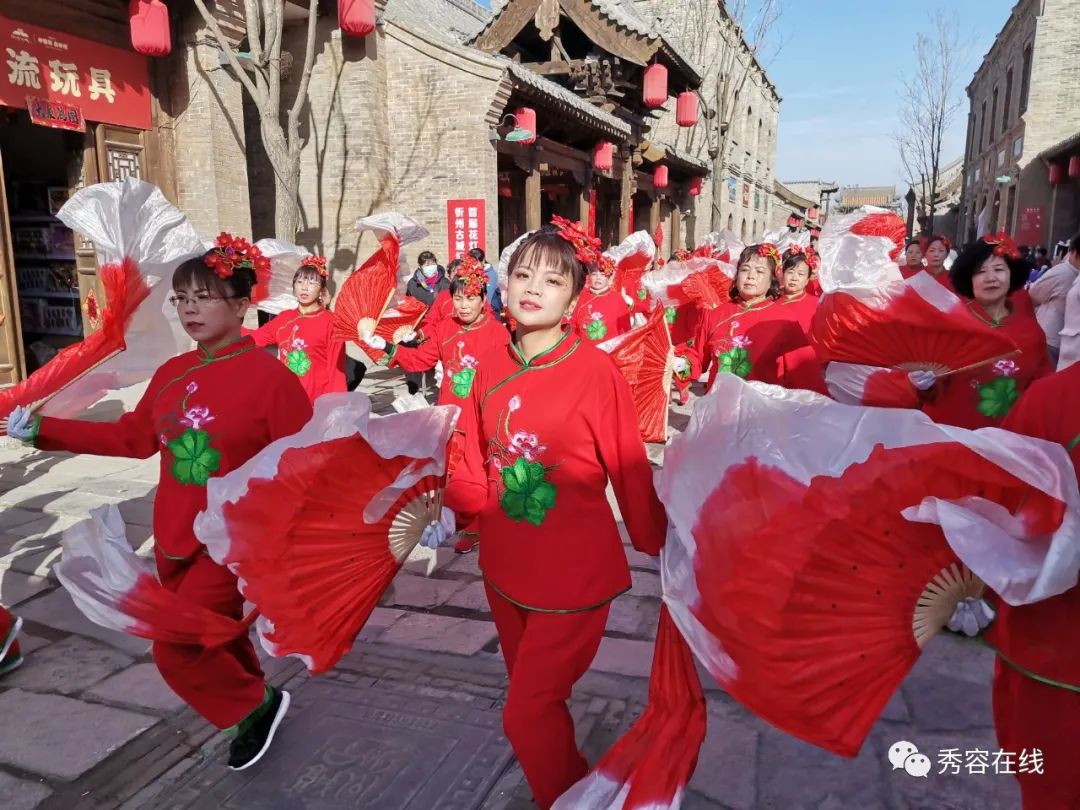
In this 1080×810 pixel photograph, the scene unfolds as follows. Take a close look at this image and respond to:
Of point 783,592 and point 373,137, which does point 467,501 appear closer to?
point 783,592

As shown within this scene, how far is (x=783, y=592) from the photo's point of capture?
1543mm

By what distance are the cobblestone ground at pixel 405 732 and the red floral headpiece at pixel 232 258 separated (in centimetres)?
156

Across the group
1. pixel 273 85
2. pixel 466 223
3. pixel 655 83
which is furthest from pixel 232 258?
pixel 655 83

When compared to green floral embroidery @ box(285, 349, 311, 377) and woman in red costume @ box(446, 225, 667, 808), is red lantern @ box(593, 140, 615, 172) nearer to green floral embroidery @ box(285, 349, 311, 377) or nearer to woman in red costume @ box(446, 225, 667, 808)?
green floral embroidery @ box(285, 349, 311, 377)

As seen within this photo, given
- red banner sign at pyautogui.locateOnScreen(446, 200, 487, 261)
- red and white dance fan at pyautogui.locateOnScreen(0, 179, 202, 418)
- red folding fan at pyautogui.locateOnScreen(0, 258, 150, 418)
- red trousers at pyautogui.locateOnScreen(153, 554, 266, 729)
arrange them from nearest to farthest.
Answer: red trousers at pyautogui.locateOnScreen(153, 554, 266, 729) < red folding fan at pyautogui.locateOnScreen(0, 258, 150, 418) < red and white dance fan at pyautogui.locateOnScreen(0, 179, 202, 418) < red banner sign at pyautogui.locateOnScreen(446, 200, 487, 261)

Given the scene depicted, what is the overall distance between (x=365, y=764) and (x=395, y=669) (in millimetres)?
581

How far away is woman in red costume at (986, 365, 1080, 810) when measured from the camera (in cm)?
150

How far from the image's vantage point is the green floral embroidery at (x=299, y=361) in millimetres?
4676

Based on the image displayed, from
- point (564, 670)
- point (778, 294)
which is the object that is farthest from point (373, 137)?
point (564, 670)

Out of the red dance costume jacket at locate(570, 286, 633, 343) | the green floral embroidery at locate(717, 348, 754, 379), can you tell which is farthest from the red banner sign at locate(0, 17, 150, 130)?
the green floral embroidery at locate(717, 348, 754, 379)

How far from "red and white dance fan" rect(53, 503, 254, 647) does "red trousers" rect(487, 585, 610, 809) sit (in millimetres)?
905

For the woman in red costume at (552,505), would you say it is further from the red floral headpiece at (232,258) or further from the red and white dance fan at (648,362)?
the red and white dance fan at (648,362)

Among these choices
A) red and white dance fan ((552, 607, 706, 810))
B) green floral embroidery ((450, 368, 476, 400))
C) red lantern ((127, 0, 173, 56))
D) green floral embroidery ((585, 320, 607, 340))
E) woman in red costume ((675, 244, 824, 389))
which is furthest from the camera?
red lantern ((127, 0, 173, 56))

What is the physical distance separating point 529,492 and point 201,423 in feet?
3.46
